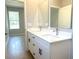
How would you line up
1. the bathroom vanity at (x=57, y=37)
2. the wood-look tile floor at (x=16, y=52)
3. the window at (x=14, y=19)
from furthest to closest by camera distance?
the window at (x=14, y=19) → the wood-look tile floor at (x=16, y=52) → the bathroom vanity at (x=57, y=37)

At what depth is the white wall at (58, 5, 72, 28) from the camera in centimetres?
201

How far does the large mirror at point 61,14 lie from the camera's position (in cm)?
200

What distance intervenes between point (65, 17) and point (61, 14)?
0.63 ft

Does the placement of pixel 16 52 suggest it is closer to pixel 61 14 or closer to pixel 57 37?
pixel 57 37

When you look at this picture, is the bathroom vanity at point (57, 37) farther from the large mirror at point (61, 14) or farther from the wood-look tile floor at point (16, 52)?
the wood-look tile floor at point (16, 52)

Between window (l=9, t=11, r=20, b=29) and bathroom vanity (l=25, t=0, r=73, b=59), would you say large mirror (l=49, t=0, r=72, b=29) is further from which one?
window (l=9, t=11, r=20, b=29)

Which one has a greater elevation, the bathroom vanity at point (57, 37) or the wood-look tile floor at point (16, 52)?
the bathroom vanity at point (57, 37)

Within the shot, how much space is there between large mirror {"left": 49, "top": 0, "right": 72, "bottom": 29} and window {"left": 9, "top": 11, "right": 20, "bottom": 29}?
5342 millimetres

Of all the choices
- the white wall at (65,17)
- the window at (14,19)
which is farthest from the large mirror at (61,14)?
the window at (14,19)

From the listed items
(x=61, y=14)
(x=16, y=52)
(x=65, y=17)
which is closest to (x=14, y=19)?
(x=16, y=52)

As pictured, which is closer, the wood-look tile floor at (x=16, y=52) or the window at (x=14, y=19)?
the wood-look tile floor at (x=16, y=52)

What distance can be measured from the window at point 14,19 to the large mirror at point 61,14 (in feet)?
17.5

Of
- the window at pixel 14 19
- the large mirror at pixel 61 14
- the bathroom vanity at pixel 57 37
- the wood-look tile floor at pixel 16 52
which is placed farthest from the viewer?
the window at pixel 14 19
